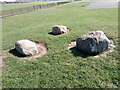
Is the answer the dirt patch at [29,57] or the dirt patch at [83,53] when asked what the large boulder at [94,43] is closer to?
the dirt patch at [83,53]

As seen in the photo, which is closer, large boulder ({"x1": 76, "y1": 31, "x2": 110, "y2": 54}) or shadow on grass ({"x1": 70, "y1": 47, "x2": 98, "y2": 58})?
large boulder ({"x1": 76, "y1": 31, "x2": 110, "y2": 54})

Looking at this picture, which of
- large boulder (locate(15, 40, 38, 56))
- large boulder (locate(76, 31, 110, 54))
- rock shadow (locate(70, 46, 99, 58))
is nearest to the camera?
large boulder (locate(76, 31, 110, 54))

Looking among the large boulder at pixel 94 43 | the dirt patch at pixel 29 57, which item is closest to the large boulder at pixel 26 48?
the dirt patch at pixel 29 57

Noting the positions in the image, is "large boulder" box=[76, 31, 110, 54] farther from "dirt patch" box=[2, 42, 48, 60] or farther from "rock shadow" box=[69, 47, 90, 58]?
"dirt patch" box=[2, 42, 48, 60]

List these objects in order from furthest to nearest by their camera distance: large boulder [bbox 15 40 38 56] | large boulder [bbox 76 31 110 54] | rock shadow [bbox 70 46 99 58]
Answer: large boulder [bbox 15 40 38 56], rock shadow [bbox 70 46 99 58], large boulder [bbox 76 31 110 54]

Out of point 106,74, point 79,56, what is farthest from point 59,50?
point 106,74

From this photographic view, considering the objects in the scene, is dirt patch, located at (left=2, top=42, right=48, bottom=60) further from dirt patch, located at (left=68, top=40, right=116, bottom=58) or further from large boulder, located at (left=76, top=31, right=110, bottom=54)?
large boulder, located at (left=76, top=31, right=110, bottom=54)

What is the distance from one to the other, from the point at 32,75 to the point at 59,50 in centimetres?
226

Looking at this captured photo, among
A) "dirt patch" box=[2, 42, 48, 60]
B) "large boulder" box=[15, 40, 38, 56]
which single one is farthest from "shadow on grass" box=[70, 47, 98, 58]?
"large boulder" box=[15, 40, 38, 56]

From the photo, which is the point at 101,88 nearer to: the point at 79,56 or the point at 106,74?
the point at 106,74

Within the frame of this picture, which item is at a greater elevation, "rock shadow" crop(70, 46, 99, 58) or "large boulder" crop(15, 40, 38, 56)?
"large boulder" crop(15, 40, 38, 56)

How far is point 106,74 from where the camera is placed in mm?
4691

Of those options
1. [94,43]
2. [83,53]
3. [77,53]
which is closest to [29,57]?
[77,53]

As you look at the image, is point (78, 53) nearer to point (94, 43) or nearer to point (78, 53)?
point (78, 53)
